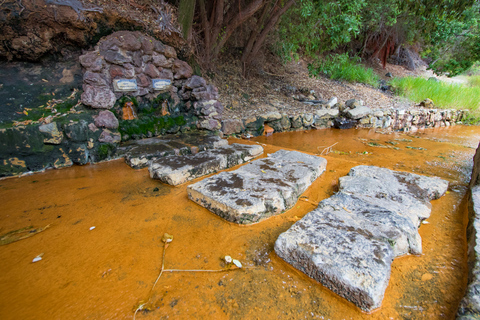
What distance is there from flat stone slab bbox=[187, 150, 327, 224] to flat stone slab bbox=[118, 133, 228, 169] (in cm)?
96

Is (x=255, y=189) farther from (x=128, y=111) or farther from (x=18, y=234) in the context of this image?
(x=128, y=111)

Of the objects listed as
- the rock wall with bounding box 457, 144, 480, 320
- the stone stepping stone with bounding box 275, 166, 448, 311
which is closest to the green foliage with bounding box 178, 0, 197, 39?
the stone stepping stone with bounding box 275, 166, 448, 311

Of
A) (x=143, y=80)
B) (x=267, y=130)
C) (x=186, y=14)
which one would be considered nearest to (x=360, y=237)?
(x=143, y=80)

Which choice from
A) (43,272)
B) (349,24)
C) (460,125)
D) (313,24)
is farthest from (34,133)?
Answer: (460,125)

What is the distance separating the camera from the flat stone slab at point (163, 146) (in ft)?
8.59

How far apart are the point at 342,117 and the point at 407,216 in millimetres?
4704

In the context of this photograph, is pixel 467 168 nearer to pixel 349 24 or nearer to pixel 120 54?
pixel 349 24

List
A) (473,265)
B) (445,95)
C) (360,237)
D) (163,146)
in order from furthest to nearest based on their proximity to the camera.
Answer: (445,95)
(163,146)
(360,237)
(473,265)

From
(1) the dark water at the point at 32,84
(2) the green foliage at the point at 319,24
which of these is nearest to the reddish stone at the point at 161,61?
(1) the dark water at the point at 32,84

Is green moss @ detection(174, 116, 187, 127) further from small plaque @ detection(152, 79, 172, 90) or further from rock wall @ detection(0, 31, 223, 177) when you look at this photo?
small plaque @ detection(152, 79, 172, 90)

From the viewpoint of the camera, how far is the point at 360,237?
4.39ft

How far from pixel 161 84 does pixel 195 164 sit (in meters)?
1.76

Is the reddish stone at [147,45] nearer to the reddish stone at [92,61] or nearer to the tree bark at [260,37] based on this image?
the reddish stone at [92,61]

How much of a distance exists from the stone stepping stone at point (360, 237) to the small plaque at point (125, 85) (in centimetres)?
287
